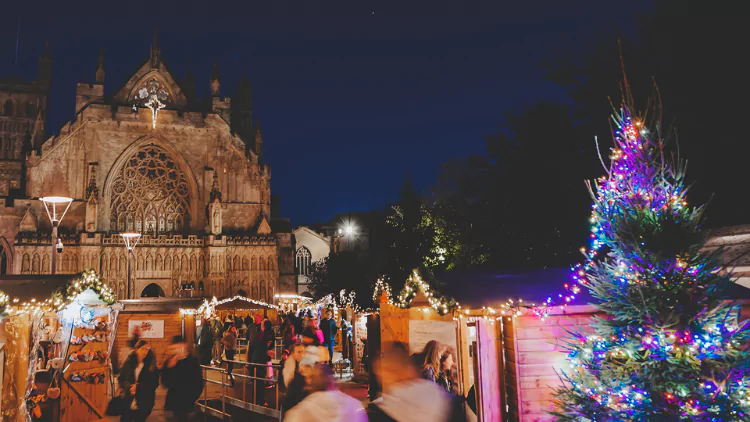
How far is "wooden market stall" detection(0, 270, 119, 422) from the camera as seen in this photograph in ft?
23.4

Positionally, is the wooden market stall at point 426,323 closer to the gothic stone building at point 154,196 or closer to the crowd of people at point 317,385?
the crowd of people at point 317,385

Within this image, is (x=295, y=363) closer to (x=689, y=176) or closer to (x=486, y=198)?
(x=689, y=176)

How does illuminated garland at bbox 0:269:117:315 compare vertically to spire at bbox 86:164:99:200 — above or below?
below

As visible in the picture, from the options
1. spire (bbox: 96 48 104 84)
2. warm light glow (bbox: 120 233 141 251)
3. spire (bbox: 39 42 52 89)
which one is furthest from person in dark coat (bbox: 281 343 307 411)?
spire (bbox: 39 42 52 89)

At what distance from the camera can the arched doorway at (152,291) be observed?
34.1 m

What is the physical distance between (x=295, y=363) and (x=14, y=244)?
3250 cm

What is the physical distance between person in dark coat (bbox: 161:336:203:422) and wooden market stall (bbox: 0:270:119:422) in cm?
193

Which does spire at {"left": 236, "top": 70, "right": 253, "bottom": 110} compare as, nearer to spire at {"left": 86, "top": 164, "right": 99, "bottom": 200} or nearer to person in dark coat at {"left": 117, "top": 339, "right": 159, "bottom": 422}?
spire at {"left": 86, "top": 164, "right": 99, "bottom": 200}

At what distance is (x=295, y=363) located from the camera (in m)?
5.22

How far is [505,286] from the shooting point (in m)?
7.84

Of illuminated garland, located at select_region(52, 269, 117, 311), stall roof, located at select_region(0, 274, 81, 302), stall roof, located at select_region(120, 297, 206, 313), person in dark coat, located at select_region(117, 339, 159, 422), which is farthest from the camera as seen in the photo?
stall roof, located at select_region(120, 297, 206, 313)

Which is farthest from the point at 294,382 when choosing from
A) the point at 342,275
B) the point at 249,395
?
the point at 342,275

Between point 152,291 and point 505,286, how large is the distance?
3109 centimetres

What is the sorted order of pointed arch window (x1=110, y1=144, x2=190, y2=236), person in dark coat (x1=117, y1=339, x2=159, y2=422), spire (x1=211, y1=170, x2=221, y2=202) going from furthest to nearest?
spire (x1=211, y1=170, x2=221, y2=202) → pointed arch window (x1=110, y1=144, x2=190, y2=236) → person in dark coat (x1=117, y1=339, x2=159, y2=422)
